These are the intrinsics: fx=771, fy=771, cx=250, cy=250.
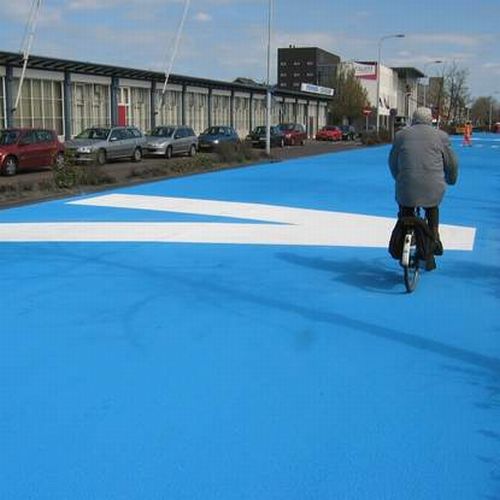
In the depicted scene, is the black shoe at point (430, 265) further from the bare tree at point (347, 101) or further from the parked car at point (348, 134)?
the bare tree at point (347, 101)

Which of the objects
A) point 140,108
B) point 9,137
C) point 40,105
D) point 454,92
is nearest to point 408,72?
point 454,92

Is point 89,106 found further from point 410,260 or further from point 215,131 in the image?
point 410,260

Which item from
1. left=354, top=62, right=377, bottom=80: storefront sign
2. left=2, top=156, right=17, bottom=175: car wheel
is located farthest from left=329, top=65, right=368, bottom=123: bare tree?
left=2, top=156, right=17, bottom=175: car wheel

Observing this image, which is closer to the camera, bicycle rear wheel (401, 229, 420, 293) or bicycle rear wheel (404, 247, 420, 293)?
bicycle rear wheel (401, 229, 420, 293)

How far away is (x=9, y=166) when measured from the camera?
80.3ft

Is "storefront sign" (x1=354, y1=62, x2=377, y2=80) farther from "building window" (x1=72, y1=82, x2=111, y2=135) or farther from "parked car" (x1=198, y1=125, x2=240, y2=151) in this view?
"parked car" (x1=198, y1=125, x2=240, y2=151)

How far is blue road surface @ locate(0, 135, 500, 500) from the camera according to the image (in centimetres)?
373

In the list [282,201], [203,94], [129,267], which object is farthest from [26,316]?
[203,94]

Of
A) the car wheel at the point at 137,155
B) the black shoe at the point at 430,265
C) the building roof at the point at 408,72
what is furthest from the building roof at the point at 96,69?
the building roof at the point at 408,72

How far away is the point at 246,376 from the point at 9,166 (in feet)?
69.2

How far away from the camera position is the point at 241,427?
427 cm

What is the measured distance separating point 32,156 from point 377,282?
19.7m

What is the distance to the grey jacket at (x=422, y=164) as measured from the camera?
7652mm

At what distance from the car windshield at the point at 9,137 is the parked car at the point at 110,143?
3.62 m
